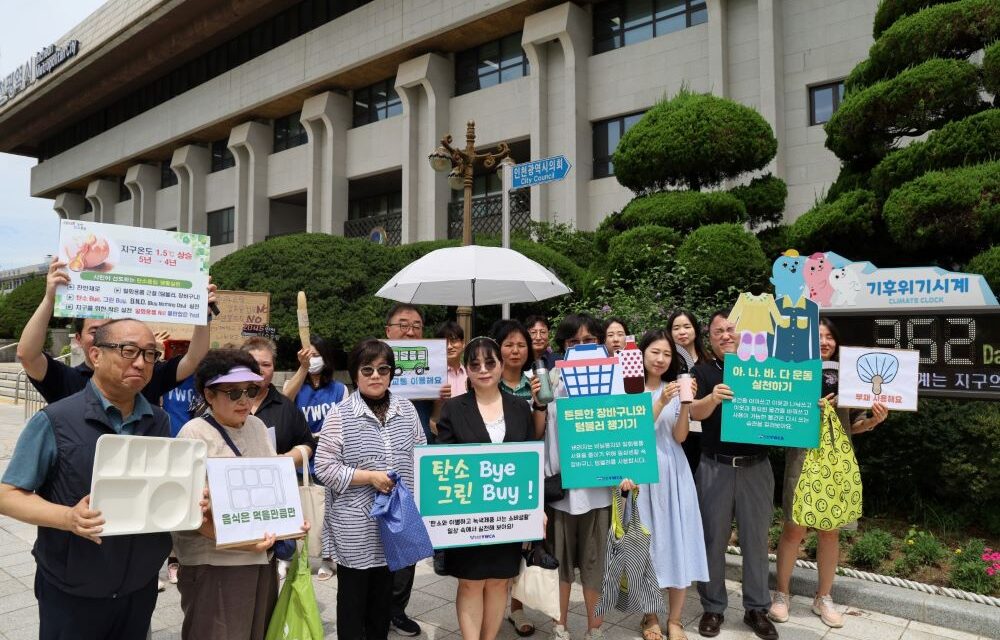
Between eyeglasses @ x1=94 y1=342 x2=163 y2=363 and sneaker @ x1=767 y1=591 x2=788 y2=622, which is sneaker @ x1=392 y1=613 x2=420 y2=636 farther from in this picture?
eyeglasses @ x1=94 y1=342 x2=163 y2=363

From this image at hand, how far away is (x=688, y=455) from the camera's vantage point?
16.4 ft

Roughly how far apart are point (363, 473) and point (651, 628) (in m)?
2.28

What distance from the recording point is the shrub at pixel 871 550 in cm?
531

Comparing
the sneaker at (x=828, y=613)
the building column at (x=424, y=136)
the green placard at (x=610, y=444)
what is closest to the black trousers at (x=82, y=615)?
the green placard at (x=610, y=444)

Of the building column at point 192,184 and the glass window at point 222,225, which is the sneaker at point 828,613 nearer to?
the glass window at point 222,225

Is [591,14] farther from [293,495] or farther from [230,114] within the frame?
[293,495]

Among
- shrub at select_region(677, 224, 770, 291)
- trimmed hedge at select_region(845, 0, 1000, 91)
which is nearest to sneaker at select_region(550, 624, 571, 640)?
→ shrub at select_region(677, 224, 770, 291)

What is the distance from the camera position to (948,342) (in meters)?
→ 5.43

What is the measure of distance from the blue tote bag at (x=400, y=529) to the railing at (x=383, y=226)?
67.5ft

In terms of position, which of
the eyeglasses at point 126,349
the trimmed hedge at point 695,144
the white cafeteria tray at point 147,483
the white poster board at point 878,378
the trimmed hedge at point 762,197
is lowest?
the white cafeteria tray at point 147,483

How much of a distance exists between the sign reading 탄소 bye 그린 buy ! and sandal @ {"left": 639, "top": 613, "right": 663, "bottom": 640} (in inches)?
135

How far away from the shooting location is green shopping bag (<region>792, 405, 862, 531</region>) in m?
4.50

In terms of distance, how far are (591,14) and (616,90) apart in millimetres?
2782

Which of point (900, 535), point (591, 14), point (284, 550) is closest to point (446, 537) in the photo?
point (284, 550)
